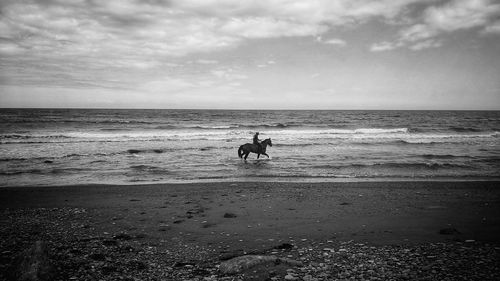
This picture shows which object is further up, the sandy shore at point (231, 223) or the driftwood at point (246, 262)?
the driftwood at point (246, 262)

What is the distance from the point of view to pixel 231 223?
6770mm

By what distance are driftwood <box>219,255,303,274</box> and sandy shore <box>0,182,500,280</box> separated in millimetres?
169

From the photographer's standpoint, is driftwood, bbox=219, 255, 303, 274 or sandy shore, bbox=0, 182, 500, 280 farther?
sandy shore, bbox=0, 182, 500, 280

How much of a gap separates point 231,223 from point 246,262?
7.68ft

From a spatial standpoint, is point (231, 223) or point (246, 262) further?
point (231, 223)

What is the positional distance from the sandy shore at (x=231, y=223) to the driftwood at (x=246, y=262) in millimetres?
169

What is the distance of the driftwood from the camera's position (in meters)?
4.36

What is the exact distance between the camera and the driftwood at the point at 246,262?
4359mm

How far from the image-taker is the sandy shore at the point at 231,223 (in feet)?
16.0

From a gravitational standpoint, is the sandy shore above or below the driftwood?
below

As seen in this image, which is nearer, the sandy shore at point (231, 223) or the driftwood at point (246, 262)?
the driftwood at point (246, 262)

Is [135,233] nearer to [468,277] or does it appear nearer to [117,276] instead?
[117,276]

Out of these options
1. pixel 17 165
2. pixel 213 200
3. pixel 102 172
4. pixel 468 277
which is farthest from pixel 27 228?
pixel 17 165

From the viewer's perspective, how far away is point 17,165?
14312 mm
